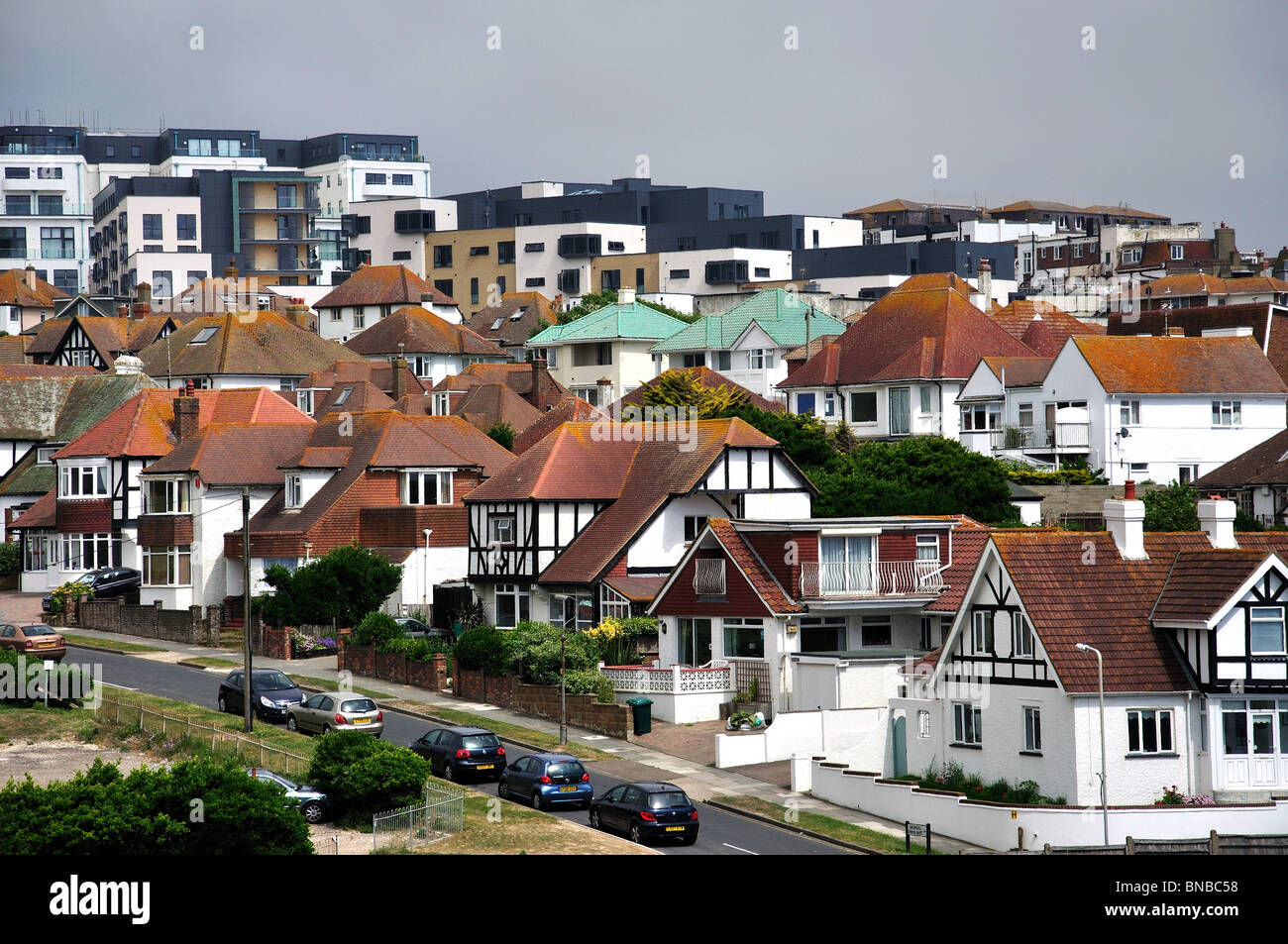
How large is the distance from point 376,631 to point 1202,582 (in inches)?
1091

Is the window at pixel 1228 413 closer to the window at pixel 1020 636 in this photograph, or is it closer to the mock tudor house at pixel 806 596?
the mock tudor house at pixel 806 596

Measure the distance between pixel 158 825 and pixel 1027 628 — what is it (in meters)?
20.3

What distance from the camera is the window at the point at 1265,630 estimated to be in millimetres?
35594

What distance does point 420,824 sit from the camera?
104 ft

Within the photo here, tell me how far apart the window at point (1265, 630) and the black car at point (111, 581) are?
46.1m

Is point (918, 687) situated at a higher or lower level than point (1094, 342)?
lower

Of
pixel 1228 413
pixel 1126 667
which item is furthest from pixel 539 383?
pixel 1126 667

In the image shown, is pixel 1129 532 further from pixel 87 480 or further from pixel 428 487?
pixel 87 480

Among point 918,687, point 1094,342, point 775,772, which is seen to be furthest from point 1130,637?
point 1094,342

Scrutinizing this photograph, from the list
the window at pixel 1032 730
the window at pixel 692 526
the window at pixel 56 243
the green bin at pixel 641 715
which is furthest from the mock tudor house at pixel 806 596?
the window at pixel 56 243
